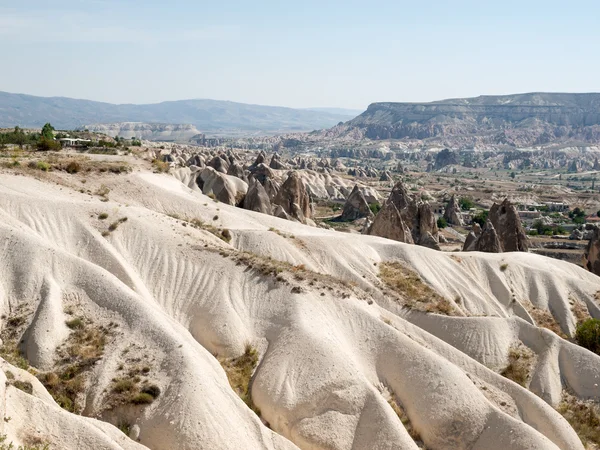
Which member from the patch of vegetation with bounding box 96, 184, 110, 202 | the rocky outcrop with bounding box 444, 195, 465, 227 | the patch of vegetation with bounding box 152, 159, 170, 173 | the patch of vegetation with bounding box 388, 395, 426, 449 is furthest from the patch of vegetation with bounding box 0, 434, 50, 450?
the rocky outcrop with bounding box 444, 195, 465, 227

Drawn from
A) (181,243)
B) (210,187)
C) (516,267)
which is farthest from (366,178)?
(181,243)

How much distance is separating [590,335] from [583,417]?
882cm

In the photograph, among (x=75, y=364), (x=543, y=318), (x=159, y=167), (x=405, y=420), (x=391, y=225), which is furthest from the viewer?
(x=391, y=225)

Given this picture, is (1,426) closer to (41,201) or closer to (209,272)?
(209,272)

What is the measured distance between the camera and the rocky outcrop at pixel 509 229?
2249 inches

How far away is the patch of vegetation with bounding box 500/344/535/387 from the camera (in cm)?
3222

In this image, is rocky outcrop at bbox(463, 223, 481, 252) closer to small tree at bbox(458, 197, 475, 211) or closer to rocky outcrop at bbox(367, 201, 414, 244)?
rocky outcrop at bbox(367, 201, 414, 244)

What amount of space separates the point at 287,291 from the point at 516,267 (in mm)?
20158

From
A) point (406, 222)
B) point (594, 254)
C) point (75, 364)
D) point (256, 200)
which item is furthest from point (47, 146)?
point (594, 254)

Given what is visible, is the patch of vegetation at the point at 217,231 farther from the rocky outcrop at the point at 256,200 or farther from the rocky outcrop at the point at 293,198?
the rocky outcrop at the point at 293,198

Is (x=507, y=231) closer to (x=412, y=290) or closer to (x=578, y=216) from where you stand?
(x=412, y=290)

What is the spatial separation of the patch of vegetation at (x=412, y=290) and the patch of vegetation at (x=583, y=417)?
25.7 feet

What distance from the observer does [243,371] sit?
91.5 ft

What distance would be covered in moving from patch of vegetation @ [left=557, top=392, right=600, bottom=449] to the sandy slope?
553mm
